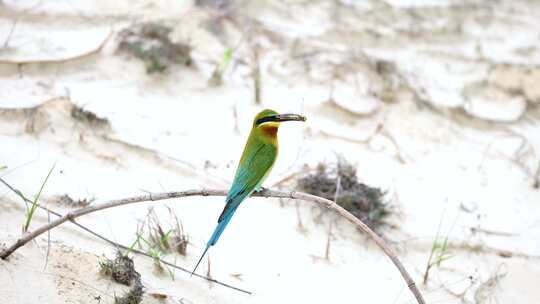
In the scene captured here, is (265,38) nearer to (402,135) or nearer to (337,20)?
(337,20)

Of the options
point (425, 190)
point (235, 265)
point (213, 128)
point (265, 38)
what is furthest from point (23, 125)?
point (425, 190)

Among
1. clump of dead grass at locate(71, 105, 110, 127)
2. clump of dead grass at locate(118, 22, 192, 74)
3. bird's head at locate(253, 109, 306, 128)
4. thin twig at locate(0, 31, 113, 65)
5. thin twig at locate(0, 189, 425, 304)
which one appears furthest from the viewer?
clump of dead grass at locate(118, 22, 192, 74)

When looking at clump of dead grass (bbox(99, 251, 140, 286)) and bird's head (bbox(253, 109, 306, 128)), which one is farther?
bird's head (bbox(253, 109, 306, 128))

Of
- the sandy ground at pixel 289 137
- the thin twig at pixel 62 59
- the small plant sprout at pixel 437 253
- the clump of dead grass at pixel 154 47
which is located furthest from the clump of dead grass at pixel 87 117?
the small plant sprout at pixel 437 253

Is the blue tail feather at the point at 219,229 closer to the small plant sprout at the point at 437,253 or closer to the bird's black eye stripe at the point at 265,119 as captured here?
the bird's black eye stripe at the point at 265,119

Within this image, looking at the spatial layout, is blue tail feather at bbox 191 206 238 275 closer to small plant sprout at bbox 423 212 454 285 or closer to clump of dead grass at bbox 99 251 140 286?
clump of dead grass at bbox 99 251 140 286

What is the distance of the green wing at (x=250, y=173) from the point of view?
2496 mm

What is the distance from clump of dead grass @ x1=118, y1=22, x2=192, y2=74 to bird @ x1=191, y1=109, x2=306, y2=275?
4.84 feet

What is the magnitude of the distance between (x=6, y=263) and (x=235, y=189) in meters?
0.92

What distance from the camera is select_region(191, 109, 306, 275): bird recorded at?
252cm

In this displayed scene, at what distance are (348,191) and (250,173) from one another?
2.98ft

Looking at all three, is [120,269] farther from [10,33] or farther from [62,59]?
[10,33]

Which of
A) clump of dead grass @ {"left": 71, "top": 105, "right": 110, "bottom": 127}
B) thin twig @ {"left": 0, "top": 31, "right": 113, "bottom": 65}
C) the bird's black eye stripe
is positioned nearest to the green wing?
the bird's black eye stripe

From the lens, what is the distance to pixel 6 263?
2426 mm
